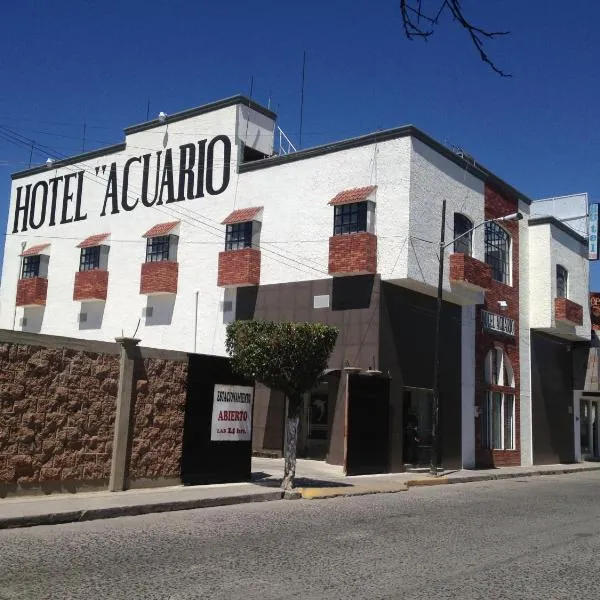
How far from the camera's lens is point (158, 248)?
29062 mm

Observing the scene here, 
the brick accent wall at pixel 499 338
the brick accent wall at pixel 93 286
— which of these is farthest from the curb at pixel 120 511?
the brick accent wall at pixel 93 286

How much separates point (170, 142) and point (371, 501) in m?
19.1

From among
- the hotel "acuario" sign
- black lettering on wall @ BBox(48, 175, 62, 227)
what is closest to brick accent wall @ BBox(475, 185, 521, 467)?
the hotel "acuario" sign

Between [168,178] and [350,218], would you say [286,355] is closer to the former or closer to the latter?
[350,218]

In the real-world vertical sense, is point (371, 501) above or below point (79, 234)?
below

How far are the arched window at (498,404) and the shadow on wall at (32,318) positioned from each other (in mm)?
19091

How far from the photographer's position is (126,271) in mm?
29938

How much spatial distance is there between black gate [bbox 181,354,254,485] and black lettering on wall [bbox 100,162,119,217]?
1669 cm

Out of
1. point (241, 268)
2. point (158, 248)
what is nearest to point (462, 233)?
point (241, 268)

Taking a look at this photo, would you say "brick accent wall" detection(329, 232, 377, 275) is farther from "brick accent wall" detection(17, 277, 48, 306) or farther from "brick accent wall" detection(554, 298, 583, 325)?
"brick accent wall" detection(17, 277, 48, 306)

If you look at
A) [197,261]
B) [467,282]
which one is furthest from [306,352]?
[197,261]

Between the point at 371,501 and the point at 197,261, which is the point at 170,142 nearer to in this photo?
the point at 197,261

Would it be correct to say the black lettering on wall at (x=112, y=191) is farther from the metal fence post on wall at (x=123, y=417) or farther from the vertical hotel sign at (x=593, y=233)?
the vertical hotel sign at (x=593, y=233)

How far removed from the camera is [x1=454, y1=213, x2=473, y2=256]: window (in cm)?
2600
